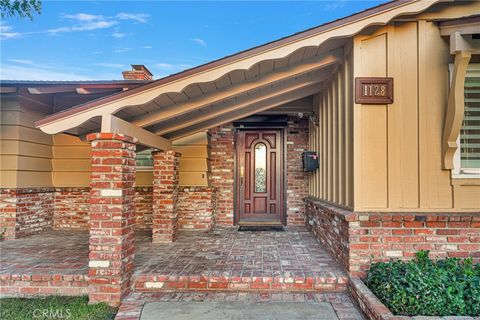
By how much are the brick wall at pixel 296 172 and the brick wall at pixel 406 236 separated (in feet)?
10.6

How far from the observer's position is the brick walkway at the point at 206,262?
3.27 meters

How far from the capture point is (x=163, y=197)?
501cm

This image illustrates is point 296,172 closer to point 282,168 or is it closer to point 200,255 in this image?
point 282,168

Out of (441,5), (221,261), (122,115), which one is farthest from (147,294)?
(441,5)

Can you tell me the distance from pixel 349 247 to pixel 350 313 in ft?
2.26

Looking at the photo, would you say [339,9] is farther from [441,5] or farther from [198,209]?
[198,209]

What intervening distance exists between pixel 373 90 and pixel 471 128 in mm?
1197

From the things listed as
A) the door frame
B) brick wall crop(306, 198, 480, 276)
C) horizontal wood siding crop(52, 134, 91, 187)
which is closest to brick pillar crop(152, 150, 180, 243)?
the door frame

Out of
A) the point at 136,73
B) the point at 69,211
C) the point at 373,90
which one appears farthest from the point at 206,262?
the point at 136,73

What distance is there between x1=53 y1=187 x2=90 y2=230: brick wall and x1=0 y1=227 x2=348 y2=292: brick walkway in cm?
73

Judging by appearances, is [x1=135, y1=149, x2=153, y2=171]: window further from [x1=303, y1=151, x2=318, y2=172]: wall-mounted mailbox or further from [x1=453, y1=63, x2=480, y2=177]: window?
[x1=453, y1=63, x2=480, y2=177]: window

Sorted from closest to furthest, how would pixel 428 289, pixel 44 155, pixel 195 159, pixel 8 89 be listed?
1. pixel 428 289
2. pixel 8 89
3. pixel 44 155
4. pixel 195 159

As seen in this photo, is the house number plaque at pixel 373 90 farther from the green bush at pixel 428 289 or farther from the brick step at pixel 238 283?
A: the brick step at pixel 238 283

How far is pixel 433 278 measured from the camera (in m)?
2.66
